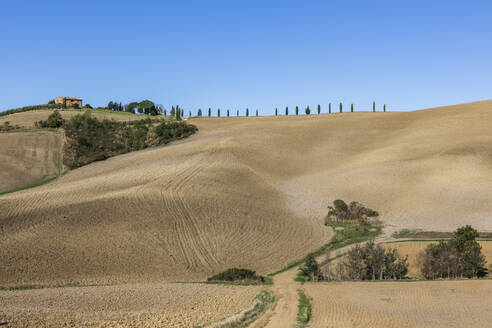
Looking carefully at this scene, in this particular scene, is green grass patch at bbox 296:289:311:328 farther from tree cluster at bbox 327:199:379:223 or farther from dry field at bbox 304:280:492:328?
tree cluster at bbox 327:199:379:223

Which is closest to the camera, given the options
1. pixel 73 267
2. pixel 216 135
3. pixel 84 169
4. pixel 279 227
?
pixel 73 267

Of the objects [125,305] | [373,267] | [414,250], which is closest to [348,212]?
[414,250]

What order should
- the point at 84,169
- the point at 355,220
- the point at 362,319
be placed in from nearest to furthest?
1. the point at 362,319
2. the point at 355,220
3. the point at 84,169

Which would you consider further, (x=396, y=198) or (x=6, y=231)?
(x=396, y=198)

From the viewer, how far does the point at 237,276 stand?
105 feet

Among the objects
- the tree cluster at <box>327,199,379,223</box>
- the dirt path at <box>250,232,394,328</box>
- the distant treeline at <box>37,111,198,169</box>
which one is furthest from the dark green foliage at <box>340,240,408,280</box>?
the distant treeline at <box>37,111,198,169</box>

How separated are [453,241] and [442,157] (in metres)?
33.0

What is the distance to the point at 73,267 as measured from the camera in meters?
32.5

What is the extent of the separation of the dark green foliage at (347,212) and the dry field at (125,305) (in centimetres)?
2155

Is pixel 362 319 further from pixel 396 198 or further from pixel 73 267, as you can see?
pixel 396 198

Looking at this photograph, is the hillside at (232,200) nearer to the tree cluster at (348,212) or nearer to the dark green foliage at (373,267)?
the tree cluster at (348,212)

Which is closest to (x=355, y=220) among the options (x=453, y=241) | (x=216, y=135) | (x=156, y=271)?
(x=453, y=241)

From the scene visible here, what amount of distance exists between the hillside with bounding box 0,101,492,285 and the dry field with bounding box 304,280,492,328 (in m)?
9.14

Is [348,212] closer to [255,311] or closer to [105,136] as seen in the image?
[255,311]
